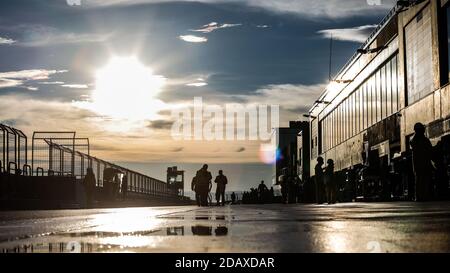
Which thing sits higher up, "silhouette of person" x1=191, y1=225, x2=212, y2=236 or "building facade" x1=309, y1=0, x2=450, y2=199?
"building facade" x1=309, y1=0, x2=450, y2=199

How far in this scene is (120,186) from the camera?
45.3 meters

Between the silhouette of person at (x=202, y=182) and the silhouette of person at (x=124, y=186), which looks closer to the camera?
the silhouette of person at (x=202, y=182)

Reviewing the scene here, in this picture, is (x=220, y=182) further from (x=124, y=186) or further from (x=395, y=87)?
(x=124, y=186)

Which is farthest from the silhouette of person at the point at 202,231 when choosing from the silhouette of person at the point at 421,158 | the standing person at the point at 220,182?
the standing person at the point at 220,182

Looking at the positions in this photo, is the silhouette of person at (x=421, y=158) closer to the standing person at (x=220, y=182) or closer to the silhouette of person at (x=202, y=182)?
the silhouette of person at (x=202, y=182)

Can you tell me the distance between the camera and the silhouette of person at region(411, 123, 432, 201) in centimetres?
1591

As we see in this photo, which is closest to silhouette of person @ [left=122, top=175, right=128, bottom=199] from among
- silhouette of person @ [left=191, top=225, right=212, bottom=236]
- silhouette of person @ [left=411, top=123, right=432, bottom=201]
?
silhouette of person @ [left=411, top=123, right=432, bottom=201]

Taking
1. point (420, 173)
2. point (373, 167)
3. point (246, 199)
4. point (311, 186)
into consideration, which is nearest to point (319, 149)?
point (246, 199)

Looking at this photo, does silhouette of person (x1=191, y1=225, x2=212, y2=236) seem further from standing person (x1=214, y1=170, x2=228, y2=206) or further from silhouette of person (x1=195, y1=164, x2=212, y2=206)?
standing person (x1=214, y1=170, x2=228, y2=206)

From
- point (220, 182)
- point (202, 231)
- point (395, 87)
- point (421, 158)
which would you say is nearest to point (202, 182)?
point (220, 182)

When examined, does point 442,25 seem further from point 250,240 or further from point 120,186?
point 120,186

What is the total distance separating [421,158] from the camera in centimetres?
1602

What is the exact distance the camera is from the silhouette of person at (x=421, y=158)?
15914mm
